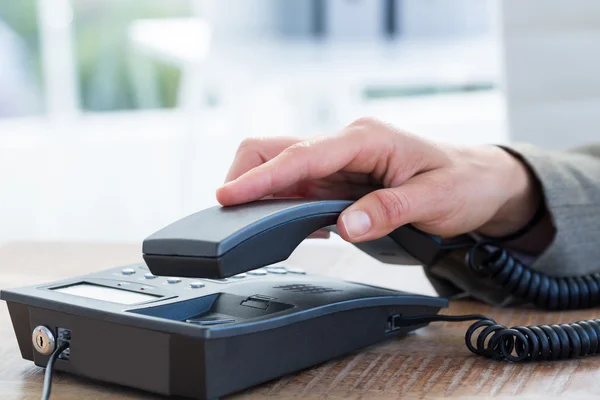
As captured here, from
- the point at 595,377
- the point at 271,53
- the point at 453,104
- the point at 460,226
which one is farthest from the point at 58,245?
the point at 453,104

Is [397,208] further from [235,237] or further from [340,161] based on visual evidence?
[235,237]

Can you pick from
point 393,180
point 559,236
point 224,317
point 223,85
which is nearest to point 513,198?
point 559,236

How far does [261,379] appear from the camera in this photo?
57cm

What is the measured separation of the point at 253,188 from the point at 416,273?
38cm

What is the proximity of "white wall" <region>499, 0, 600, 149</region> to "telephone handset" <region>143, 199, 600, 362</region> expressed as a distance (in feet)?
2.40

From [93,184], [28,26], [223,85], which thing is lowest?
[93,184]

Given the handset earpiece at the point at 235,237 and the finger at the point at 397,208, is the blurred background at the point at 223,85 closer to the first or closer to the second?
the finger at the point at 397,208

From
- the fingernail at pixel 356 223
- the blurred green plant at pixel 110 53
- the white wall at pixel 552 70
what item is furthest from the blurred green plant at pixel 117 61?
the fingernail at pixel 356 223

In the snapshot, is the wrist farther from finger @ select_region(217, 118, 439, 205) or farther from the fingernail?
the fingernail

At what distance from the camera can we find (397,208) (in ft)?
2.36

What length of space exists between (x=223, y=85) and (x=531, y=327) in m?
1.72

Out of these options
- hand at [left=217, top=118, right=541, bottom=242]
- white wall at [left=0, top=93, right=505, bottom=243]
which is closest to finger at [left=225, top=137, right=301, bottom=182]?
hand at [left=217, top=118, right=541, bottom=242]

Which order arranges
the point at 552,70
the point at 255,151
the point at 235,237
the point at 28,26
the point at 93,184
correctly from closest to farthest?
the point at 235,237
the point at 255,151
the point at 552,70
the point at 93,184
the point at 28,26

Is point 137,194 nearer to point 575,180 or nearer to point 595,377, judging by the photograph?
point 575,180
